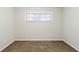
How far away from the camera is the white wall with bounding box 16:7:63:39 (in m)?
6.50

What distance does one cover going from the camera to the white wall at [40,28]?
21.3 ft

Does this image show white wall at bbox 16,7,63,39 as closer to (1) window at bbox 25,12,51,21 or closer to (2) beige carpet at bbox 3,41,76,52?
(1) window at bbox 25,12,51,21

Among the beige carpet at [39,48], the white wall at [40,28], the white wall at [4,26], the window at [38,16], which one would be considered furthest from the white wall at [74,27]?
the white wall at [4,26]

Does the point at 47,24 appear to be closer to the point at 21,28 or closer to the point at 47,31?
the point at 47,31

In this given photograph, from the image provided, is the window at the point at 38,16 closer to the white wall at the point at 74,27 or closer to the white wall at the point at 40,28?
the white wall at the point at 40,28

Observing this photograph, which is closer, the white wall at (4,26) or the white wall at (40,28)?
the white wall at (4,26)

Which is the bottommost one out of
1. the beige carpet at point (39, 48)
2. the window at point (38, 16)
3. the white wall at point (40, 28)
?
the beige carpet at point (39, 48)

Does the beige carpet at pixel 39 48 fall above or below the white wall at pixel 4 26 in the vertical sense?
below

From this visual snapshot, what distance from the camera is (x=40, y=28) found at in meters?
6.54

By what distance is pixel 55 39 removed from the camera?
6551mm

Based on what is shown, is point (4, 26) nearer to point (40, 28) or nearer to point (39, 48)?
point (39, 48)
